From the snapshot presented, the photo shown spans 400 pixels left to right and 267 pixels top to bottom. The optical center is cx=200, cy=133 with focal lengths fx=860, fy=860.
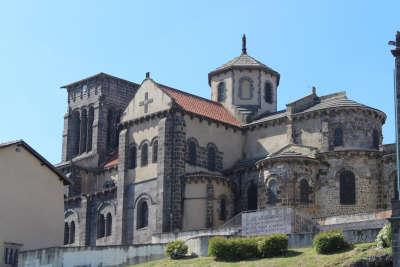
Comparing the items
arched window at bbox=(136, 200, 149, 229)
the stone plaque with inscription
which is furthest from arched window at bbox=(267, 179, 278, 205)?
arched window at bbox=(136, 200, 149, 229)

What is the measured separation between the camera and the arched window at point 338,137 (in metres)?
61.6

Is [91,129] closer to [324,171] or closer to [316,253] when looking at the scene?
[324,171]

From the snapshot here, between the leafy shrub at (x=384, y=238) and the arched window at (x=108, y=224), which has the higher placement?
the arched window at (x=108, y=224)

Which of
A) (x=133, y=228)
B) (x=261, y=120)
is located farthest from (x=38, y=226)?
(x=261, y=120)

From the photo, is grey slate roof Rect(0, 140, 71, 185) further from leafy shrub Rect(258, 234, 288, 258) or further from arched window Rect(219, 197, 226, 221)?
leafy shrub Rect(258, 234, 288, 258)

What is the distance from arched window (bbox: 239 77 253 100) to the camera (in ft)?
236

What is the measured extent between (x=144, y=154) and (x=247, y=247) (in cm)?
2319

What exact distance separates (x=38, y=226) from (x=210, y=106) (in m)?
20.6

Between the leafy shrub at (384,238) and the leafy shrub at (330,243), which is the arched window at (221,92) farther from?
the leafy shrub at (384,238)

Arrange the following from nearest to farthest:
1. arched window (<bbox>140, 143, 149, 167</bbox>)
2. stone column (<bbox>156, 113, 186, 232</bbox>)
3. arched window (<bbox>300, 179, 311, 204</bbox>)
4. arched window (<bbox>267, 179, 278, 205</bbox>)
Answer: arched window (<bbox>300, 179, 311, 204</bbox>)
arched window (<bbox>267, 179, 278, 205</bbox>)
stone column (<bbox>156, 113, 186, 232</bbox>)
arched window (<bbox>140, 143, 149, 167</bbox>)

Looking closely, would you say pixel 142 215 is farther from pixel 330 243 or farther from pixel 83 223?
pixel 330 243

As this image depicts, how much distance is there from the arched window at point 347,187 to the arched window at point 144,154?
49.8 ft

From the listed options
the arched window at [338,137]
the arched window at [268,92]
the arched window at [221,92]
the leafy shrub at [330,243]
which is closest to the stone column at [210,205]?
the arched window at [338,137]

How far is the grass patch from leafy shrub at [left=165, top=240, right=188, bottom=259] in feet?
4.52
